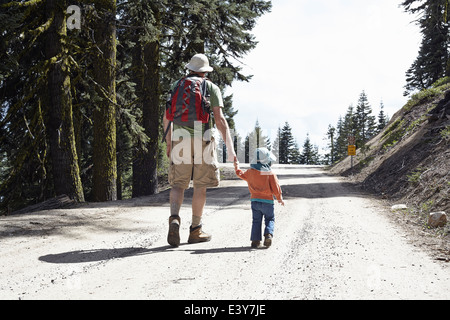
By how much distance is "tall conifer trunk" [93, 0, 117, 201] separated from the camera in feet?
34.2

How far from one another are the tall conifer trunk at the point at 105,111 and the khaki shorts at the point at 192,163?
6.35m

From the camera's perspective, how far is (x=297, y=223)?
6.43 m

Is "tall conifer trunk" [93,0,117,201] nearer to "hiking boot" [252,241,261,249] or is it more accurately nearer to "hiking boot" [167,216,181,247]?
"hiking boot" [167,216,181,247]

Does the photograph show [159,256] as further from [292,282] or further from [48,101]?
[48,101]

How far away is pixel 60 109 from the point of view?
31.5 ft

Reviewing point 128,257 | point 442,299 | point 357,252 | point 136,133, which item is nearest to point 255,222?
point 357,252

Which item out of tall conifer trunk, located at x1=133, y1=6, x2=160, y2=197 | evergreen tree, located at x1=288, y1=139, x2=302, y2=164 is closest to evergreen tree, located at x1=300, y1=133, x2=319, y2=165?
evergreen tree, located at x1=288, y1=139, x2=302, y2=164

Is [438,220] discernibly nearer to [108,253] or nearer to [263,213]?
[263,213]

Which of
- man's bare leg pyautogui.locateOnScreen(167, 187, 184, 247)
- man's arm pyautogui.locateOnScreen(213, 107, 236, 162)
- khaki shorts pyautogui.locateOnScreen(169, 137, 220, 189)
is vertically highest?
man's arm pyautogui.locateOnScreen(213, 107, 236, 162)

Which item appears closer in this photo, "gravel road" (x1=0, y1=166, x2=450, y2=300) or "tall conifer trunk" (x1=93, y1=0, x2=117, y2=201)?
"gravel road" (x1=0, y1=166, x2=450, y2=300)

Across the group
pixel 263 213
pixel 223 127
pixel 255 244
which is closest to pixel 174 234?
pixel 255 244

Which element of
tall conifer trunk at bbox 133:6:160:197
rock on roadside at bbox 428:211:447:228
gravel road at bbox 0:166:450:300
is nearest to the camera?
gravel road at bbox 0:166:450:300

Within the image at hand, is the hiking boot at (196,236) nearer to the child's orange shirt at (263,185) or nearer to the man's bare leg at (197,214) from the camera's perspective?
the man's bare leg at (197,214)

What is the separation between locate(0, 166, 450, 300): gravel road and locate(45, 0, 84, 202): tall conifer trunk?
126 inches
